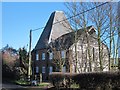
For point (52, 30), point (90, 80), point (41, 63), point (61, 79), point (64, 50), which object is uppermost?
point (52, 30)

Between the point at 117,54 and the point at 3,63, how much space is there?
20221mm

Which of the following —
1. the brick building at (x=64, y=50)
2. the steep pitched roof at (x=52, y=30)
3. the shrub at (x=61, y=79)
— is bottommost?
the shrub at (x=61, y=79)

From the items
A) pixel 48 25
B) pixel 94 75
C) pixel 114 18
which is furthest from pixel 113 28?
pixel 48 25

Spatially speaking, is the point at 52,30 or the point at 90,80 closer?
the point at 90,80

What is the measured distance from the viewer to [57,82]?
23250mm

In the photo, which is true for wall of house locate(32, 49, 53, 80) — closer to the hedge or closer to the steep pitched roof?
the steep pitched roof

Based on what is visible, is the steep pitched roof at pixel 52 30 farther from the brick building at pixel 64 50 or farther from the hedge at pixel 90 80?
the hedge at pixel 90 80

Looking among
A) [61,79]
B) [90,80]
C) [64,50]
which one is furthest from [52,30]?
[90,80]

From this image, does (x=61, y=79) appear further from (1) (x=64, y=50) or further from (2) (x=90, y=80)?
(1) (x=64, y=50)

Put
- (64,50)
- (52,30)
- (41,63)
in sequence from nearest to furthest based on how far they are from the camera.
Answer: (64,50) → (52,30) → (41,63)

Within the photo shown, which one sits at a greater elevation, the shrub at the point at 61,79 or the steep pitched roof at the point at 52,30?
the steep pitched roof at the point at 52,30

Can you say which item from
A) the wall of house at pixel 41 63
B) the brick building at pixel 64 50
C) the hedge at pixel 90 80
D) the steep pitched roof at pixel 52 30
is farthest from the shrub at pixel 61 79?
the steep pitched roof at pixel 52 30

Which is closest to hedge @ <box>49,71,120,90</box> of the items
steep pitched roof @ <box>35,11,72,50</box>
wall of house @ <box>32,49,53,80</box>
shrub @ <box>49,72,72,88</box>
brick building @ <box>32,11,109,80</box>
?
shrub @ <box>49,72,72,88</box>

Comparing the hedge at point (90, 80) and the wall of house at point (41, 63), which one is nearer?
the hedge at point (90, 80)
